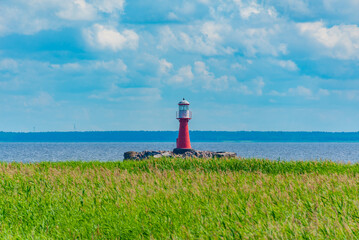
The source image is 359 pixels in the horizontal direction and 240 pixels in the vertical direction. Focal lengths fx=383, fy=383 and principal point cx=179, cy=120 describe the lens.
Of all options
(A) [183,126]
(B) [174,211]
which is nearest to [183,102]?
(A) [183,126]

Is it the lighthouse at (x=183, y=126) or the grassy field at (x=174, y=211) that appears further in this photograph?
the lighthouse at (x=183, y=126)

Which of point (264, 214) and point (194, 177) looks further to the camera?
point (194, 177)

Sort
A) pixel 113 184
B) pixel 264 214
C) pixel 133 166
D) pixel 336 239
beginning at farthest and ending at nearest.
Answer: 1. pixel 133 166
2. pixel 113 184
3. pixel 264 214
4. pixel 336 239

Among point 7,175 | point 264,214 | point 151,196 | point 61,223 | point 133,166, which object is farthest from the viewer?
point 133,166

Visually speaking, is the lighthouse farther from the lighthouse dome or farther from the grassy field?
the grassy field

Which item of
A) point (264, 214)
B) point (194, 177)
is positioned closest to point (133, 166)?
point (194, 177)

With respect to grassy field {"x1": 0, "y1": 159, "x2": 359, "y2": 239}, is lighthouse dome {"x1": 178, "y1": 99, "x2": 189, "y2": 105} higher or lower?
higher

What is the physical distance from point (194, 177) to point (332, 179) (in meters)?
4.36

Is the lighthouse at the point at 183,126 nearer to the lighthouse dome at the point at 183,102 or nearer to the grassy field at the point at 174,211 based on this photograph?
the lighthouse dome at the point at 183,102

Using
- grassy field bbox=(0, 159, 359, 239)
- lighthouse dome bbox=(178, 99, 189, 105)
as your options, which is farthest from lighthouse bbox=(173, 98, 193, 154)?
grassy field bbox=(0, 159, 359, 239)

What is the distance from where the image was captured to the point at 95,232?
22.1ft

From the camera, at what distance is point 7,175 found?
12.8 m

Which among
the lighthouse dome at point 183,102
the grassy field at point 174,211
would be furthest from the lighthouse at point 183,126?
the grassy field at point 174,211

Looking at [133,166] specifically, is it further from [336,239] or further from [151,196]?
[336,239]
